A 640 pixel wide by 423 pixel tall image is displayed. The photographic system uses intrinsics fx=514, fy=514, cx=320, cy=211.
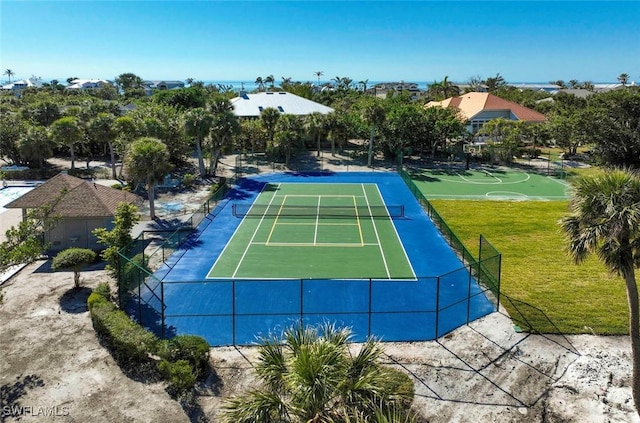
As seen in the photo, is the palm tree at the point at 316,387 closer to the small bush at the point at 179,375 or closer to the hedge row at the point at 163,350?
the small bush at the point at 179,375

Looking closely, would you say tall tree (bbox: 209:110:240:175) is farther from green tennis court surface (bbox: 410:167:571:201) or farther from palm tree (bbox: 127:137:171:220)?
green tennis court surface (bbox: 410:167:571:201)

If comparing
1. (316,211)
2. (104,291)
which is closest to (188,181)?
(316,211)

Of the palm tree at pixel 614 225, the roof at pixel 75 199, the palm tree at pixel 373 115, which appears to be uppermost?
the palm tree at pixel 373 115

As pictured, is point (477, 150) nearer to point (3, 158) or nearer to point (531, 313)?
point (531, 313)

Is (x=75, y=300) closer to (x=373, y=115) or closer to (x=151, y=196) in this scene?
(x=151, y=196)

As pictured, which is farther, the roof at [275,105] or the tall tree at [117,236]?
the roof at [275,105]

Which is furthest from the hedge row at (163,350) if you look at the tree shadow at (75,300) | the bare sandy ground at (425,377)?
the tree shadow at (75,300)
